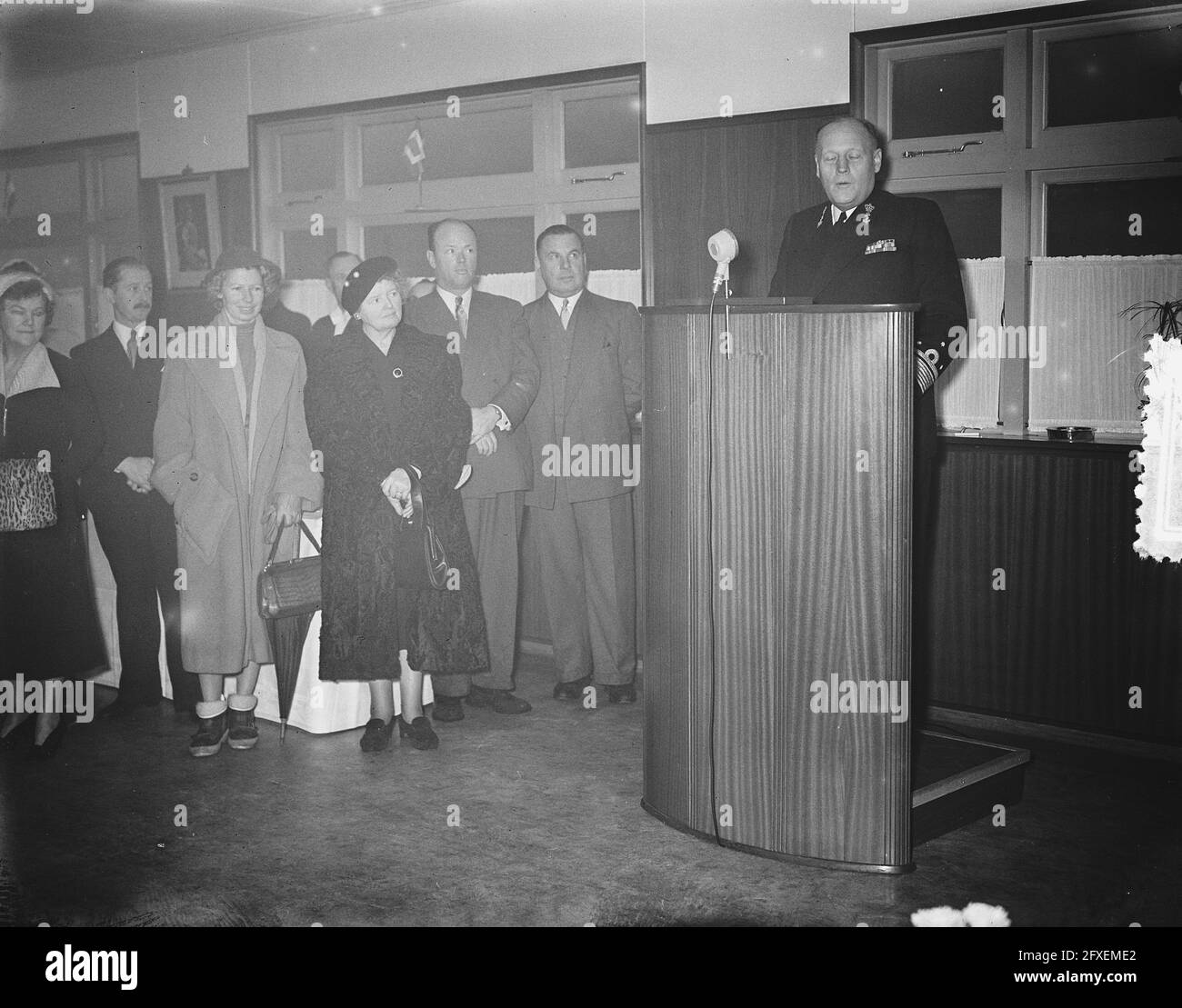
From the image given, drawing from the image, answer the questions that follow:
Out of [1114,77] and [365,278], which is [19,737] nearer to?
[365,278]

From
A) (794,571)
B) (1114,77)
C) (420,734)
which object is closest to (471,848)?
(420,734)

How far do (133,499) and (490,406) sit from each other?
138 cm

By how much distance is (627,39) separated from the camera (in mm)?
5277

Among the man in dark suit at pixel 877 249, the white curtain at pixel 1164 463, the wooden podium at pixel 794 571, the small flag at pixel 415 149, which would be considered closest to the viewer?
the white curtain at pixel 1164 463

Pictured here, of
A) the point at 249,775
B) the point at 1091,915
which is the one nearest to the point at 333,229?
the point at 249,775

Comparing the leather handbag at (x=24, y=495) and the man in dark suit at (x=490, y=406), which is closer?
the leather handbag at (x=24, y=495)

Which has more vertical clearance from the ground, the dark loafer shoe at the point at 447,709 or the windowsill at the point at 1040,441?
the windowsill at the point at 1040,441

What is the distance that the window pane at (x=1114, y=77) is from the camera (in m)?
4.30

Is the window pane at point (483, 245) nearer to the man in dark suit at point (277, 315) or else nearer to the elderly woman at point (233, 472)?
the man in dark suit at point (277, 315)

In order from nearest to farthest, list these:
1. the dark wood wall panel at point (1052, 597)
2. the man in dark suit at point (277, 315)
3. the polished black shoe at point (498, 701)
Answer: the dark wood wall panel at point (1052, 597), the man in dark suit at point (277, 315), the polished black shoe at point (498, 701)

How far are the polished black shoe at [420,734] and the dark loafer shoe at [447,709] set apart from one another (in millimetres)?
220

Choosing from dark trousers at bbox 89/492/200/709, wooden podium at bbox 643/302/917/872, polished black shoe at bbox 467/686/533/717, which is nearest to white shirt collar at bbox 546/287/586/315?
polished black shoe at bbox 467/686/533/717

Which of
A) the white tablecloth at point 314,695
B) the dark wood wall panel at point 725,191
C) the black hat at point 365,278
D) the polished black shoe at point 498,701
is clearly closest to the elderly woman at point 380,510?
the black hat at point 365,278

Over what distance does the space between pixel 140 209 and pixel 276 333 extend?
1665mm
